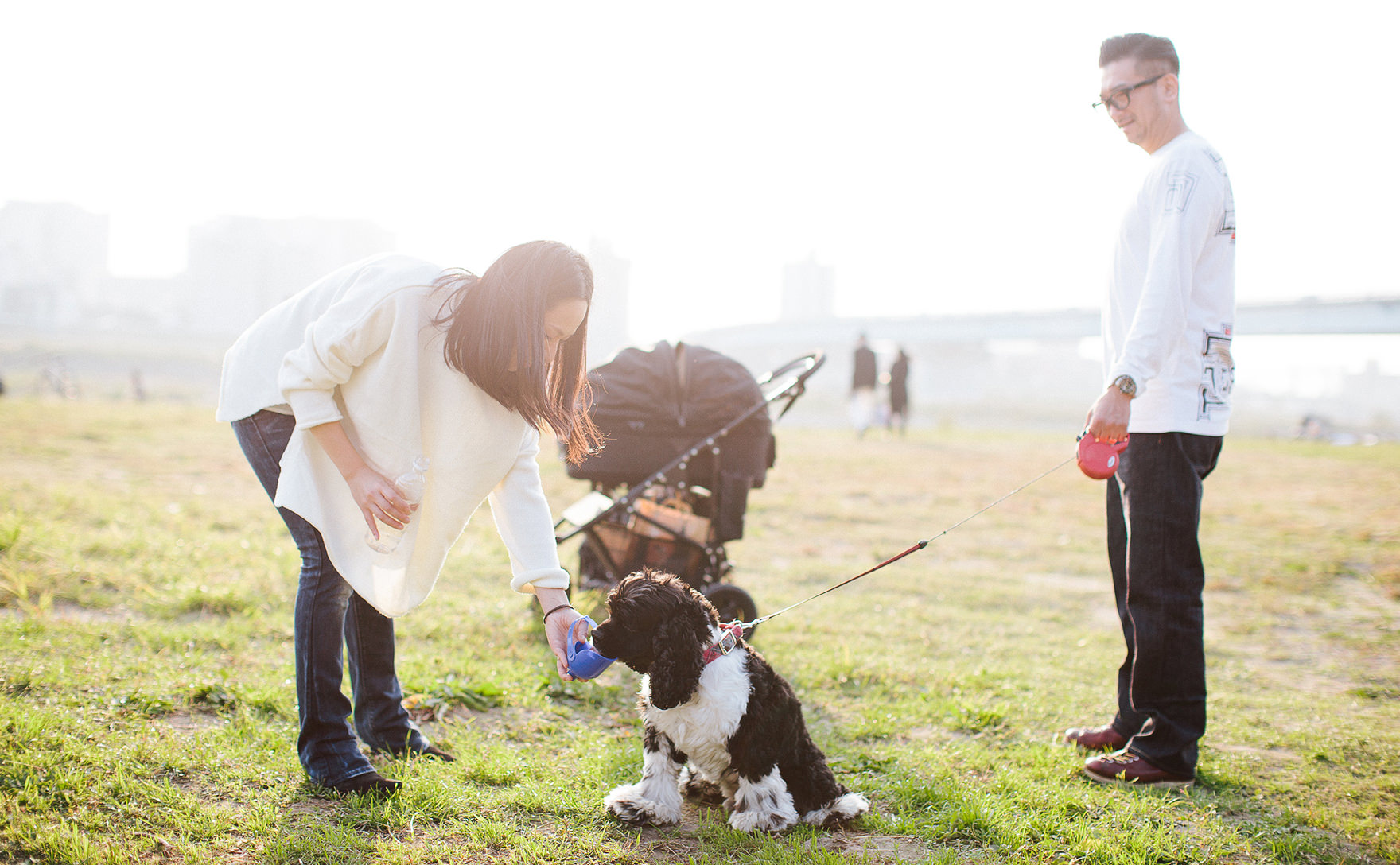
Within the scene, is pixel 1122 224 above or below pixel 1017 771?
above

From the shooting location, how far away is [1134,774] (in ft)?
9.65

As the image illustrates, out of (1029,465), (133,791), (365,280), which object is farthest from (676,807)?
(1029,465)

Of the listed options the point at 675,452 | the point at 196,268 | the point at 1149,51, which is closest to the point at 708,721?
the point at 675,452

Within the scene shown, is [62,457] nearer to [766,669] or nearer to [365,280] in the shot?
[365,280]

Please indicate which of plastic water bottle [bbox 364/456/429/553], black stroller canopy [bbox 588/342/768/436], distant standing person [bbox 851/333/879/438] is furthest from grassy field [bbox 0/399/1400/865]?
distant standing person [bbox 851/333/879/438]

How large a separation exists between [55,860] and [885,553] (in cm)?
627

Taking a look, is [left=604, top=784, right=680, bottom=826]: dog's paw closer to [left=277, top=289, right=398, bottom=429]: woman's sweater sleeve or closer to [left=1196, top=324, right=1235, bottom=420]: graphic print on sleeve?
[left=277, top=289, right=398, bottom=429]: woman's sweater sleeve

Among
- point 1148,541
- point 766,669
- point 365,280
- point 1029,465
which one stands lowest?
point 1029,465

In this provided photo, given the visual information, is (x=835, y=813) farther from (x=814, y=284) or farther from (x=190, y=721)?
(x=814, y=284)

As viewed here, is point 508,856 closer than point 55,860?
No

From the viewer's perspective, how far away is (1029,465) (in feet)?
45.3

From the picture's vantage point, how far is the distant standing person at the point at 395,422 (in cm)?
225

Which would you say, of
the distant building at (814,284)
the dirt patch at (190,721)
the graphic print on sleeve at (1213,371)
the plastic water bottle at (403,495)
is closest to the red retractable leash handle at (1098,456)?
the graphic print on sleeve at (1213,371)

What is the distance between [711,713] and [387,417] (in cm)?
123
